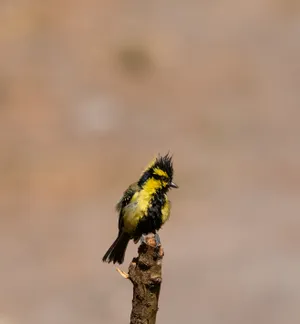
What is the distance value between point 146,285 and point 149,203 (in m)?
2.01

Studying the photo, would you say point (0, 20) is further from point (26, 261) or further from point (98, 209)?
point (26, 261)

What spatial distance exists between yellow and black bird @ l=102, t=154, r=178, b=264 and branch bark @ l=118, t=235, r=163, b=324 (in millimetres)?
1715

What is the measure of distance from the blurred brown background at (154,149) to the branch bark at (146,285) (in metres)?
9.66

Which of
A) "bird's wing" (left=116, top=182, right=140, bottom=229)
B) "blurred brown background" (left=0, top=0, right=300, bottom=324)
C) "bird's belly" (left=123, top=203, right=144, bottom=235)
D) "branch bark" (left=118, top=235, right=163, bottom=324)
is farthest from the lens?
"blurred brown background" (left=0, top=0, right=300, bottom=324)

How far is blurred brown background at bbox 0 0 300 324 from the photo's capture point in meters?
17.4

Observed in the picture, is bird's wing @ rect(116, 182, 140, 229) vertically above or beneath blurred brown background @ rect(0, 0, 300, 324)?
beneath

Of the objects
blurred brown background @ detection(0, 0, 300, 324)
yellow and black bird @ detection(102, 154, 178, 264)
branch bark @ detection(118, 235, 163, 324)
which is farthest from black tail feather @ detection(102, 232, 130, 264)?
blurred brown background @ detection(0, 0, 300, 324)

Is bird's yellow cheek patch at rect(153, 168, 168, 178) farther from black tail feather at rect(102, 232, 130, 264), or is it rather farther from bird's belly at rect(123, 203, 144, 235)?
black tail feather at rect(102, 232, 130, 264)

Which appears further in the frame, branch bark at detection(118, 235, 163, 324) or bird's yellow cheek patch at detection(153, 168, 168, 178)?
bird's yellow cheek patch at detection(153, 168, 168, 178)

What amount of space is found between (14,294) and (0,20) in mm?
10363

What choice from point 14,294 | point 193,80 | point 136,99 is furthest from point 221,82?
point 14,294

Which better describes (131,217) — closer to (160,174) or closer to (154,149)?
(160,174)

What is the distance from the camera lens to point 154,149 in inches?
873

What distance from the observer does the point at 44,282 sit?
694 inches
